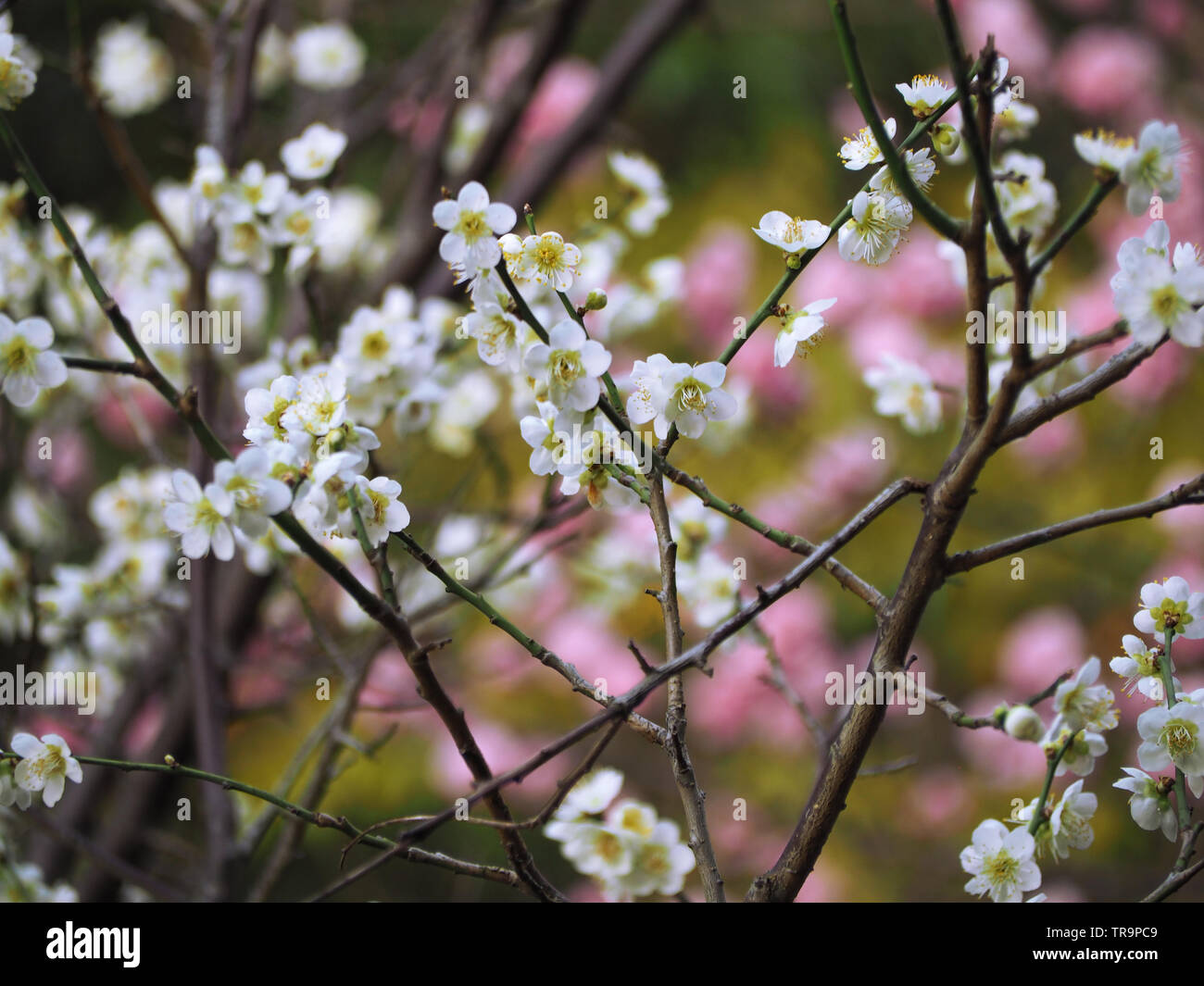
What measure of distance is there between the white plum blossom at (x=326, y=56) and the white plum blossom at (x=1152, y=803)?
1082 millimetres

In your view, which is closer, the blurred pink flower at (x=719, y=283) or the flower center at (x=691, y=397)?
the flower center at (x=691, y=397)

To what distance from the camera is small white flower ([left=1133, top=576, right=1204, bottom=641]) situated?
45 centimetres

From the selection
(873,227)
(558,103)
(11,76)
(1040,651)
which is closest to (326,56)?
(558,103)

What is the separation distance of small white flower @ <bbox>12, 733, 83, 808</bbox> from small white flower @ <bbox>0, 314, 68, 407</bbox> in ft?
0.52

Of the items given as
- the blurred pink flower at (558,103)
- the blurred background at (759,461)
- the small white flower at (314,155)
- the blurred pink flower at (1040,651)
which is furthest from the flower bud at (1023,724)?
the blurred pink flower at (558,103)

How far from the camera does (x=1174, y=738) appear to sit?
423 mm

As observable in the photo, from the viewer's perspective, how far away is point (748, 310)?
5.30ft

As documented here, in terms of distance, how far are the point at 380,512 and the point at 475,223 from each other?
138mm

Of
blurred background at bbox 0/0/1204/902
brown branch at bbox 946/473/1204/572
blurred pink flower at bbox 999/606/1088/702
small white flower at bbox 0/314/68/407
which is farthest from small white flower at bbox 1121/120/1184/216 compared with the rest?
blurred pink flower at bbox 999/606/1088/702

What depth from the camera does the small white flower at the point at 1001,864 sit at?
1.39 feet

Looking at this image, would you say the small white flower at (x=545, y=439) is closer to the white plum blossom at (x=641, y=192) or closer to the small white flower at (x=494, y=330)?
the small white flower at (x=494, y=330)

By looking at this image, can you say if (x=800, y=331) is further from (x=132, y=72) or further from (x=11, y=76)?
(x=132, y=72)
